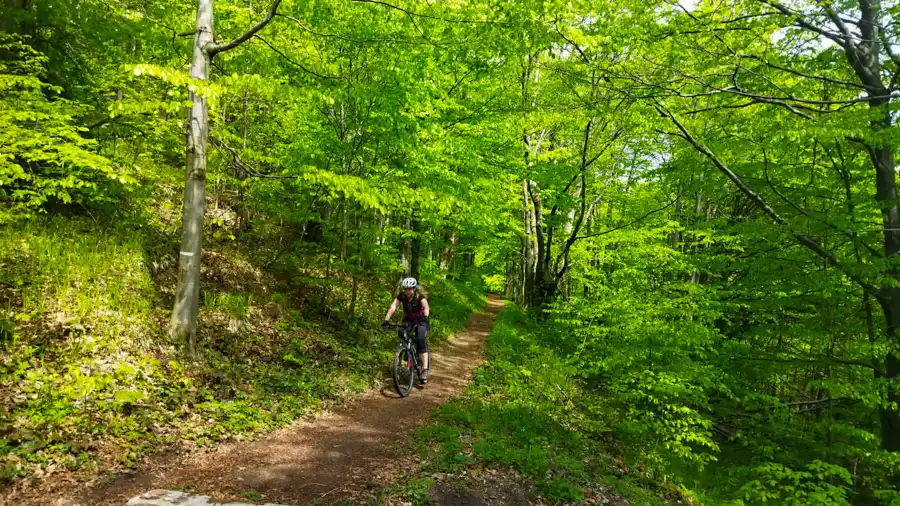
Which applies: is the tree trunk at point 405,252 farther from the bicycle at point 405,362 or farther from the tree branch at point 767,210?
the tree branch at point 767,210

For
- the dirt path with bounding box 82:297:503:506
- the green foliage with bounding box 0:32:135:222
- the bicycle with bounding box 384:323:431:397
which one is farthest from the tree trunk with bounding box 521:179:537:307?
the green foliage with bounding box 0:32:135:222

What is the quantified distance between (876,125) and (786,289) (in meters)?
3.77

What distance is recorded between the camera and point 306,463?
5.11 m

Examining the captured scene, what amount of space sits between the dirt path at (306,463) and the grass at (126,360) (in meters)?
0.38

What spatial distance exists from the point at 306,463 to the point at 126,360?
3036 millimetres

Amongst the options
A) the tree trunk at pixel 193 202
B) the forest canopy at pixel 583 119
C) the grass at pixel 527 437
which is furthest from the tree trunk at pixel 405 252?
the tree trunk at pixel 193 202

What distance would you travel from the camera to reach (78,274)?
22.0 ft

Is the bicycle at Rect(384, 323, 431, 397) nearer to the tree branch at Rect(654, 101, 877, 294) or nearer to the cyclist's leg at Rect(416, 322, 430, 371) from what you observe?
the cyclist's leg at Rect(416, 322, 430, 371)

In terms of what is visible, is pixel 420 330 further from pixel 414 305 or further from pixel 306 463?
pixel 306 463

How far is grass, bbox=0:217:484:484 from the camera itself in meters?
4.57

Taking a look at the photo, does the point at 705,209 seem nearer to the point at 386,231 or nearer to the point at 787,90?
the point at 787,90

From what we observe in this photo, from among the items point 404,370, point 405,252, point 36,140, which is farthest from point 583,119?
point 36,140

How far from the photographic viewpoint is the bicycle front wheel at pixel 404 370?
8312 millimetres

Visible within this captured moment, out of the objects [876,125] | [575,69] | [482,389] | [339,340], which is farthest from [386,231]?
[876,125]
